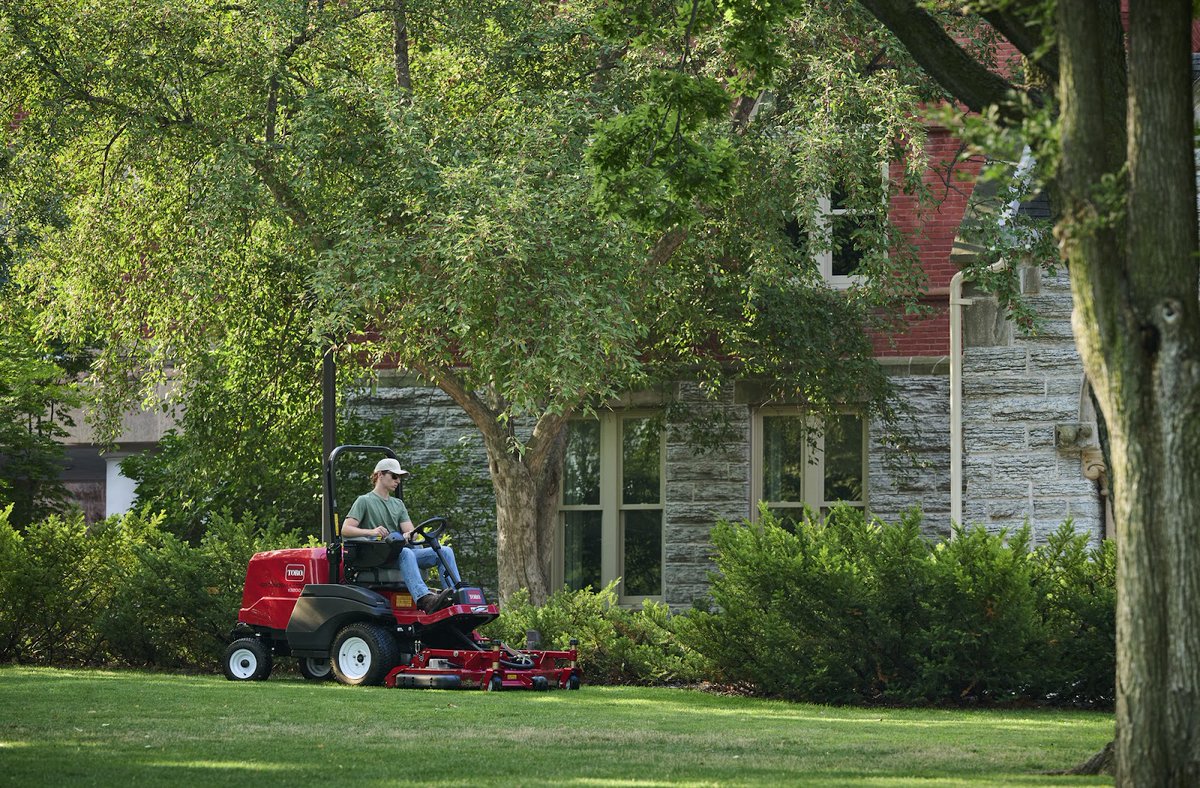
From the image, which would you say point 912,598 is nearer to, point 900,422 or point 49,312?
point 900,422

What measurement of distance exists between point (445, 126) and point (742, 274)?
357 cm

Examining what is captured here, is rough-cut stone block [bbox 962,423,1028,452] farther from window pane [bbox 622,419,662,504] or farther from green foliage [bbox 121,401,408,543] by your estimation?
green foliage [bbox 121,401,408,543]

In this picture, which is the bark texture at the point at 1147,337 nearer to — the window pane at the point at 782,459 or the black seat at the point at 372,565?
the black seat at the point at 372,565

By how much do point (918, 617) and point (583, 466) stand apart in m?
8.85

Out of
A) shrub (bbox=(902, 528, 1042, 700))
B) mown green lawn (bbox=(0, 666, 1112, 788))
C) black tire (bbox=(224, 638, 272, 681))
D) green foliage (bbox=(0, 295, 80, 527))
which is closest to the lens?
mown green lawn (bbox=(0, 666, 1112, 788))

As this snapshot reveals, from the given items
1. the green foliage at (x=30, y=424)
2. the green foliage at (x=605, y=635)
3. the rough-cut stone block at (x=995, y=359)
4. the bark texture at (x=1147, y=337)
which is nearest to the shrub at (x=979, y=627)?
the green foliage at (x=605, y=635)

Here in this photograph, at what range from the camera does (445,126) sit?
15.4 metres

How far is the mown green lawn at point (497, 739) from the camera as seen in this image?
8.03m

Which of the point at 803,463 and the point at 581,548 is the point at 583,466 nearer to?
the point at 581,548

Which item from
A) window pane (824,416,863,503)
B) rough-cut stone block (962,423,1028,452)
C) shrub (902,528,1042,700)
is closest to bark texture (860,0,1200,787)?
shrub (902,528,1042,700)

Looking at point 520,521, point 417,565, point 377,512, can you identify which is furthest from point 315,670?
point 520,521

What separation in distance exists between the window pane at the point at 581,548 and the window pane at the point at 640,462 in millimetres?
562

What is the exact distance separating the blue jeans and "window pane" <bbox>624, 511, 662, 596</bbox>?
275 inches

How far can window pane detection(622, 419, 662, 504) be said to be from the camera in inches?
826
